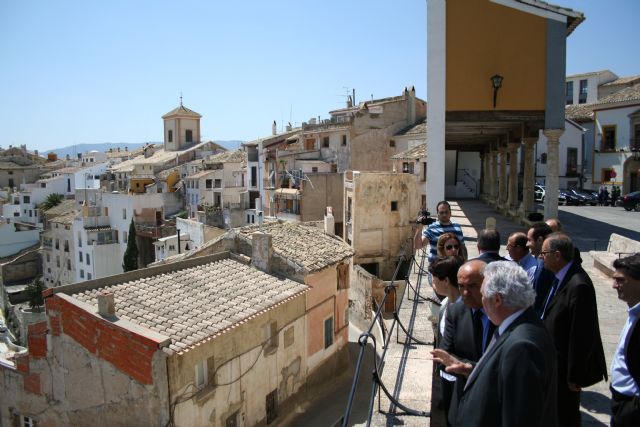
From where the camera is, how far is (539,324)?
2686 mm

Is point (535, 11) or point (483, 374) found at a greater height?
point (535, 11)

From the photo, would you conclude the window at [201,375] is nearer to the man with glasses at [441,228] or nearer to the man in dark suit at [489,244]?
the man with glasses at [441,228]

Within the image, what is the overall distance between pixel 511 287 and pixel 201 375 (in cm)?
1003

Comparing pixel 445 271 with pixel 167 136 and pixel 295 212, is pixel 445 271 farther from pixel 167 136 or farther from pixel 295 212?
pixel 167 136

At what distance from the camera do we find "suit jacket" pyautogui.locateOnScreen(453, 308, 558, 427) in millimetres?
2500

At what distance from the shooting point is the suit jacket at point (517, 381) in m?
2.50

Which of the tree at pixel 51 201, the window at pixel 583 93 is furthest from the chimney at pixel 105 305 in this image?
the tree at pixel 51 201

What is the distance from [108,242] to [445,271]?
44.2 metres

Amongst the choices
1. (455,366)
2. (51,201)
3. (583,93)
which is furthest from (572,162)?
(51,201)

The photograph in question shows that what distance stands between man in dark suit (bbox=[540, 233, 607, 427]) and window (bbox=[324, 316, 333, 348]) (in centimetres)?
1369

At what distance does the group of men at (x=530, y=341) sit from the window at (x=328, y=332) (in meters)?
12.9

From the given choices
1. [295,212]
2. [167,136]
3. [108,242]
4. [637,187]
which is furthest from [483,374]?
[167,136]

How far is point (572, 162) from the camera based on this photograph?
3794cm

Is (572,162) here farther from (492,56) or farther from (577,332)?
(577,332)
